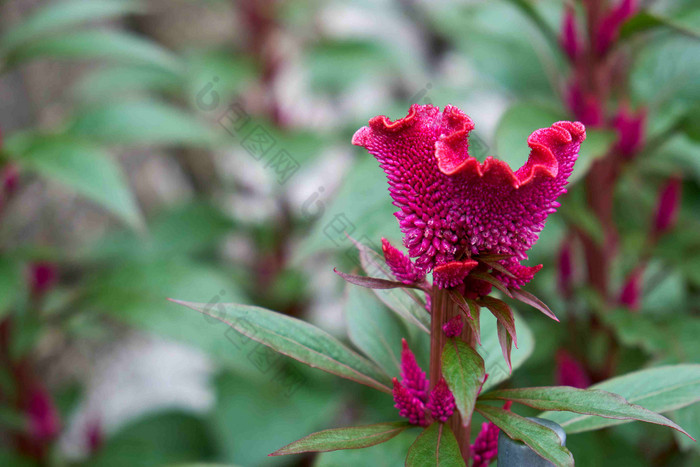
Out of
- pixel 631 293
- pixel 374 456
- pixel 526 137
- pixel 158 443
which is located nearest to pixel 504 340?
pixel 374 456

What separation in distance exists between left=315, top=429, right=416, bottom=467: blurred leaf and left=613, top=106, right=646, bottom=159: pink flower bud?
0.63 meters

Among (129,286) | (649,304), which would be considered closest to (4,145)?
(129,286)

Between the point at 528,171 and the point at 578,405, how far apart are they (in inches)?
7.3

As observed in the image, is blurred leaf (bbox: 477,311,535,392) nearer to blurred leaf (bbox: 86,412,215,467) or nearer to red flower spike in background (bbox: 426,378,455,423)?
red flower spike in background (bbox: 426,378,455,423)

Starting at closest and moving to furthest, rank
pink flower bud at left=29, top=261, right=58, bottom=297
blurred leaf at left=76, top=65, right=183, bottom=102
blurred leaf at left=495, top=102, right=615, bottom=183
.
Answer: blurred leaf at left=495, top=102, right=615, bottom=183 → pink flower bud at left=29, top=261, right=58, bottom=297 → blurred leaf at left=76, top=65, right=183, bottom=102

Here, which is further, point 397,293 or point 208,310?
point 397,293

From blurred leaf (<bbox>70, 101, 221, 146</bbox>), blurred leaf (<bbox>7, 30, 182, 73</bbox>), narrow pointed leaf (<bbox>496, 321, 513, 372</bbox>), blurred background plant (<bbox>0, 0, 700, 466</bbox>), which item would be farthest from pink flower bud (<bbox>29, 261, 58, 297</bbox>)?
narrow pointed leaf (<bbox>496, 321, 513, 372</bbox>)

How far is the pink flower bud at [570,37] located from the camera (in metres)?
1.00

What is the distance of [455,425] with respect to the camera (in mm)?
506

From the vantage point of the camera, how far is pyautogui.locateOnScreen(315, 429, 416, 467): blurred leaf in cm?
62

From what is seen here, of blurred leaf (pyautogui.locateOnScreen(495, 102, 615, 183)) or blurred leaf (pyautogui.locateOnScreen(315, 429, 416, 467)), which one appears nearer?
blurred leaf (pyautogui.locateOnScreen(315, 429, 416, 467))

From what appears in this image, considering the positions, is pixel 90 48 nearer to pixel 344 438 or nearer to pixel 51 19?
pixel 51 19

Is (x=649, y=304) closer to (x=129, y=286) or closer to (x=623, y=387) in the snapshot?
(x=623, y=387)

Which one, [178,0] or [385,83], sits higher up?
[178,0]
